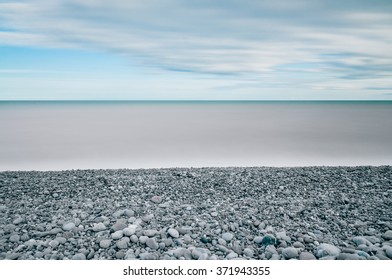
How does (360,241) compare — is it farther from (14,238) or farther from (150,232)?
(14,238)

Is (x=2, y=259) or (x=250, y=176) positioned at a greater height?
(x=250, y=176)

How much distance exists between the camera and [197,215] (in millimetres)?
3145

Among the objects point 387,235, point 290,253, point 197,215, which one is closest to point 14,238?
point 197,215

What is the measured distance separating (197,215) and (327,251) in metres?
1.23

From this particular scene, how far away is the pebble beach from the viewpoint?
250 centimetres

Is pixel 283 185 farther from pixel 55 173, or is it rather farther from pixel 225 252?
pixel 55 173

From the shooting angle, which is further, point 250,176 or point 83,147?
point 83,147

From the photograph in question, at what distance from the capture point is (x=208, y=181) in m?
4.23

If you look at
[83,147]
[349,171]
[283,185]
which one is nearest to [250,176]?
[283,185]

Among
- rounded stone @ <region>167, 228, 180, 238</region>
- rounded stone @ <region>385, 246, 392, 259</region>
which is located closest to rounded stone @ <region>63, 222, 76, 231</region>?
rounded stone @ <region>167, 228, 180, 238</region>

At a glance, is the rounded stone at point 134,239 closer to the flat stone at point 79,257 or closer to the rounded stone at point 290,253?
the flat stone at point 79,257

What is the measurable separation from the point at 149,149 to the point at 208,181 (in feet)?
14.4

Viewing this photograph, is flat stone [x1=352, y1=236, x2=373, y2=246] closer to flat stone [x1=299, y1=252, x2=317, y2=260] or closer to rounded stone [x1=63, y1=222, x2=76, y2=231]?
flat stone [x1=299, y1=252, x2=317, y2=260]

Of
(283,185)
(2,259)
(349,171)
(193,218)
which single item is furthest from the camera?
(349,171)
